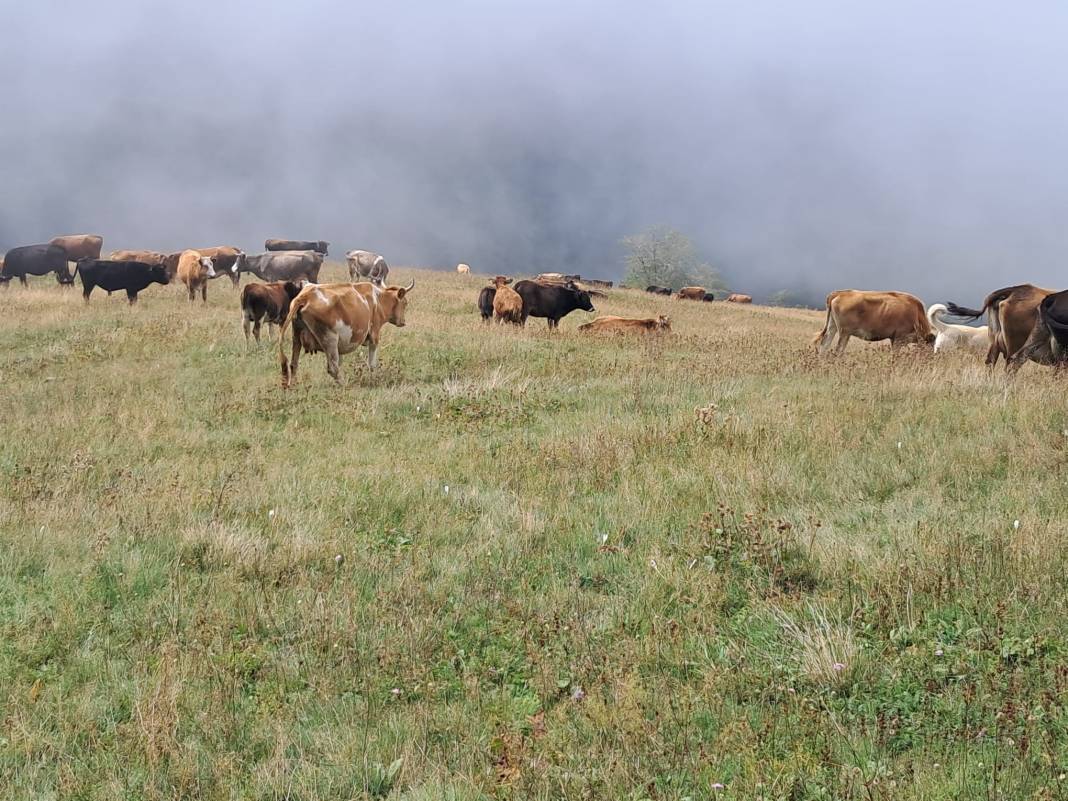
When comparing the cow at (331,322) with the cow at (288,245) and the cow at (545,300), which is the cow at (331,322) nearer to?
the cow at (545,300)

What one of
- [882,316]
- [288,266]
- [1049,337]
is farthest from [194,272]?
[1049,337]

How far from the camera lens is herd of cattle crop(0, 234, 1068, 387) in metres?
11.4

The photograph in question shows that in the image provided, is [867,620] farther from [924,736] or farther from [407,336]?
[407,336]

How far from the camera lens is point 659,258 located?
3155 inches

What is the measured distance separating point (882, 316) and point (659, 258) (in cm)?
6535

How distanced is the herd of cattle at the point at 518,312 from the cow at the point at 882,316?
22 mm

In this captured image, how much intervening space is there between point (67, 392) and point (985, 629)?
1228cm

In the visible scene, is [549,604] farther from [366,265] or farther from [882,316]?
[366,265]

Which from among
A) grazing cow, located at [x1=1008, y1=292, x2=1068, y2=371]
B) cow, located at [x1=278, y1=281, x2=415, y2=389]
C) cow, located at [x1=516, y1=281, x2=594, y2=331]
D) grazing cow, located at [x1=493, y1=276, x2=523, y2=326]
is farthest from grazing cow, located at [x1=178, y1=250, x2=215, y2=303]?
grazing cow, located at [x1=1008, y1=292, x2=1068, y2=371]

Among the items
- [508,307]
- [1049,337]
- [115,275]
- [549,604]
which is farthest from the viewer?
[115,275]

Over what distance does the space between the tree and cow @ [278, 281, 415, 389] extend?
6754cm

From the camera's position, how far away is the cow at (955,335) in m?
18.2

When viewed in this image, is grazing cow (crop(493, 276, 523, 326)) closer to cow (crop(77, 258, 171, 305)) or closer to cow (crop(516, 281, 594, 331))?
cow (crop(516, 281, 594, 331))

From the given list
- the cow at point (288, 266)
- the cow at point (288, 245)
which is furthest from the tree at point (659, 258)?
the cow at point (288, 266)
